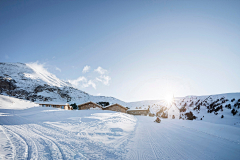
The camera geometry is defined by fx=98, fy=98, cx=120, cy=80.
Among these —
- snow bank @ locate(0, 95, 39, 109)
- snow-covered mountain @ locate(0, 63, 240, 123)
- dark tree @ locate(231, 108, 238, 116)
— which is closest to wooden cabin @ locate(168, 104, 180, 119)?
snow-covered mountain @ locate(0, 63, 240, 123)

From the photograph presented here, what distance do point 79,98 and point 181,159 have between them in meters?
94.3

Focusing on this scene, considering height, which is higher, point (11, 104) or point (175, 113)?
point (11, 104)

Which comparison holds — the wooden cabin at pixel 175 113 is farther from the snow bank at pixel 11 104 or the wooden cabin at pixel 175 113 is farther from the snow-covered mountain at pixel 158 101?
the snow bank at pixel 11 104

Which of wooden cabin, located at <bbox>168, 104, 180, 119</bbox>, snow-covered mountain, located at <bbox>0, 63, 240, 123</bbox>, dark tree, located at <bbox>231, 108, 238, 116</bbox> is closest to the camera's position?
dark tree, located at <bbox>231, 108, 238, 116</bbox>

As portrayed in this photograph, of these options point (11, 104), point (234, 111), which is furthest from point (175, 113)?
point (11, 104)

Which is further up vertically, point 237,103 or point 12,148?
point 237,103

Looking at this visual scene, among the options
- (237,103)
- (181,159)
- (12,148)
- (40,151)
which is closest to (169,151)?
(181,159)

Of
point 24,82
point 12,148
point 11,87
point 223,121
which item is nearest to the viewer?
point 12,148

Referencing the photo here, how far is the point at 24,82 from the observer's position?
7431 cm

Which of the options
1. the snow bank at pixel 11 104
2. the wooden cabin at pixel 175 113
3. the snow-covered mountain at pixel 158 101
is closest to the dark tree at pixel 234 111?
the snow-covered mountain at pixel 158 101

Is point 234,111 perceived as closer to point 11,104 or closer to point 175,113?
point 175,113

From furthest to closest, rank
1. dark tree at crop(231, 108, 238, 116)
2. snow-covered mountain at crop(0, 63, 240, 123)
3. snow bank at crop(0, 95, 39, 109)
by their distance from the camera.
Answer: snow bank at crop(0, 95, 39, 109), snow-covered mountain at crop(0, 63, 240, 123), dark tree at crop(231, 108, 238, 116)

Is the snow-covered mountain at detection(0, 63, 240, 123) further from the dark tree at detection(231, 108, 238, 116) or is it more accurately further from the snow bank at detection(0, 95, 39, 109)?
the snow bank at detection(0, 95, 39, 109)

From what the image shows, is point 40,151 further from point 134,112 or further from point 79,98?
point 79,98
